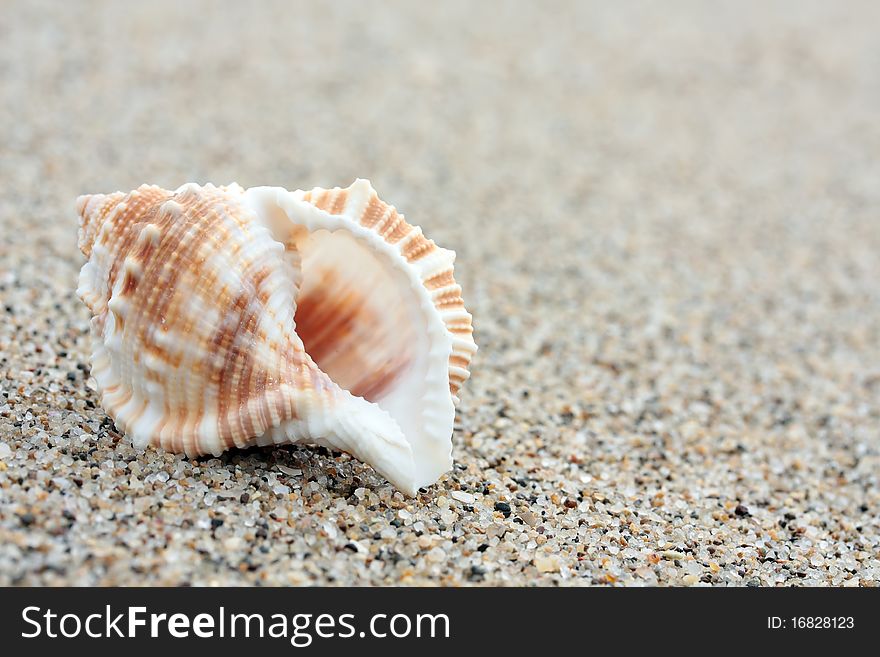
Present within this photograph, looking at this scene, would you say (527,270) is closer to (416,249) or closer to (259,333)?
(416,249)

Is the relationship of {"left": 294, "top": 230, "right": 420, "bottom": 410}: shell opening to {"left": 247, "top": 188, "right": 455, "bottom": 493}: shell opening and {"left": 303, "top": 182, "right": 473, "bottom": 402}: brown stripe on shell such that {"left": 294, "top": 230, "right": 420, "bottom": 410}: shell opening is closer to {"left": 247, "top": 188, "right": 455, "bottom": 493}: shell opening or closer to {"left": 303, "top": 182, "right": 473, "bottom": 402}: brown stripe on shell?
{"left": 247, "top": 188, "right": 455, "bottom": 493}: shell opening

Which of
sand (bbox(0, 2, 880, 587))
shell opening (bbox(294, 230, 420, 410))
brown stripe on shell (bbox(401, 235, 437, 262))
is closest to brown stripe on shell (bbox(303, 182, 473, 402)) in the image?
brown stripe on shell (bbox(401, 235, 437, 262))

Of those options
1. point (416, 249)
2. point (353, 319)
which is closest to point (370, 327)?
point (353, 319)

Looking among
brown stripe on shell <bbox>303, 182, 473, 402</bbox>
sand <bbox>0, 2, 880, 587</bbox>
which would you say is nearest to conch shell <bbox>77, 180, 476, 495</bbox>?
brown stripe on shell <bbox>303, 182, 473, 402</bbox>

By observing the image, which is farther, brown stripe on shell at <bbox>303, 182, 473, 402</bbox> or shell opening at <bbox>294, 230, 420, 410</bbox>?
shell opening at <bbox>294, 230, 420, 410</bbox>

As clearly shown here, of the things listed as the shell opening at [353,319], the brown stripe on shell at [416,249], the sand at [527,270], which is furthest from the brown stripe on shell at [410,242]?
the sand at [527,270]
